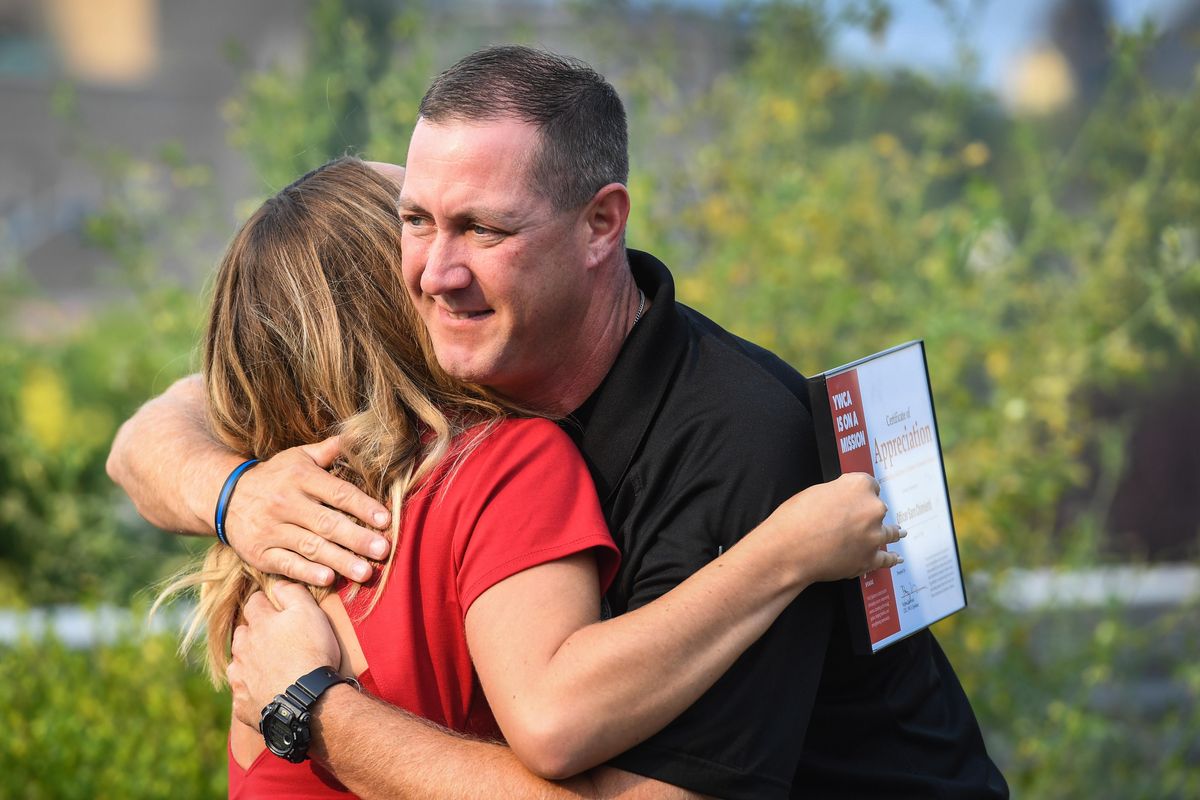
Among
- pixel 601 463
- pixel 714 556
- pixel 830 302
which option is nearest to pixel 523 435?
pixel 601 463

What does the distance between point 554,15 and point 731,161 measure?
2349 mm

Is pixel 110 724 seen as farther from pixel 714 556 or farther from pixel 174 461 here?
pixel 714 556

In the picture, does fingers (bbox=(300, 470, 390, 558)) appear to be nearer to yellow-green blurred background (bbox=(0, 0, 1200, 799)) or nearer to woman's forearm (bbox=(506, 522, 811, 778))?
woman's forearm (bbox=(506, 522, 811, 778))

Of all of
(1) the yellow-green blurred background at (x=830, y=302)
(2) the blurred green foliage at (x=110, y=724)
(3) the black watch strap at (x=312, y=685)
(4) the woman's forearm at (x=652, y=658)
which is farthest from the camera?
(1) the yellow-green blurred background at (x=830, y=302)

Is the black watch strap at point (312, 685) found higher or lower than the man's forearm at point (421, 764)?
higher

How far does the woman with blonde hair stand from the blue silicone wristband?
0.05 metres

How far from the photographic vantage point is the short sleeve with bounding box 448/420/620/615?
2.12m

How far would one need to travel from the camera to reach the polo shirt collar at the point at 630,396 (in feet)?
7.68

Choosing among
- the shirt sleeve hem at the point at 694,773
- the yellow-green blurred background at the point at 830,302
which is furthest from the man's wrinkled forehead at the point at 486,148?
the yellow-green blurred background at the point at 830,302

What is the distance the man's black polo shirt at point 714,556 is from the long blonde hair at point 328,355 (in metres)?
0.28

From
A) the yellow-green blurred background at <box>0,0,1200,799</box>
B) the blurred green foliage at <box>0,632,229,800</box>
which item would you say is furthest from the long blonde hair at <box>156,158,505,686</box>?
the blurred green foliage at <box>0,632,229,800</box>

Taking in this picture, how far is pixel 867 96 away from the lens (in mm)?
5438

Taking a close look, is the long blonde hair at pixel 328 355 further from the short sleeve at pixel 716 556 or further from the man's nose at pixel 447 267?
the short sleeve at pixel 716 556

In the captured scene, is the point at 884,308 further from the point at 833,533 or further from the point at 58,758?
A: the point at 58,758
